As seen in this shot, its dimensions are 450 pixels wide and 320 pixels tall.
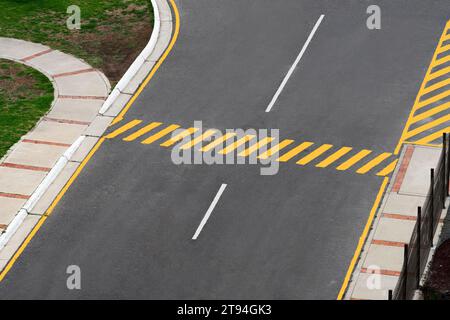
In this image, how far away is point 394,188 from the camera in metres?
41.0

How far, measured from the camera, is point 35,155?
43.4m

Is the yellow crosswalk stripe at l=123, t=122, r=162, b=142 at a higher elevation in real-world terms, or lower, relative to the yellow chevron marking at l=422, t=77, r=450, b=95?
lower

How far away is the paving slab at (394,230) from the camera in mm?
38750

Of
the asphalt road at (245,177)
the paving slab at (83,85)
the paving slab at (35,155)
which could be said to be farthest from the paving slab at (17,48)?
the paving slab at (35,155)

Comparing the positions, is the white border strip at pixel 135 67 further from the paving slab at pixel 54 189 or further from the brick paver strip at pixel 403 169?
Result: the brick paver strip at pixel 403 169

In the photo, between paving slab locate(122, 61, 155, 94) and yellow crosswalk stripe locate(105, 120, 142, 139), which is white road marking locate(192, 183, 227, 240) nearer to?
yellow crosswalk stripe locate(105, 120, 142, 139)

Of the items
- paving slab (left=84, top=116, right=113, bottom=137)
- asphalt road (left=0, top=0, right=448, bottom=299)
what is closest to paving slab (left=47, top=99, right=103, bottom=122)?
paving slab (left=84, top=116, right=113, bottom=137)

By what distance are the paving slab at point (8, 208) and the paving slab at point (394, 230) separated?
1121 cm

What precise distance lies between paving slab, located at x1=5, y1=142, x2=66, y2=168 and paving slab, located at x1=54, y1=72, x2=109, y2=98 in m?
3.70

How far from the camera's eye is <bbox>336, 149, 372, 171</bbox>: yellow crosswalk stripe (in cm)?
4203
